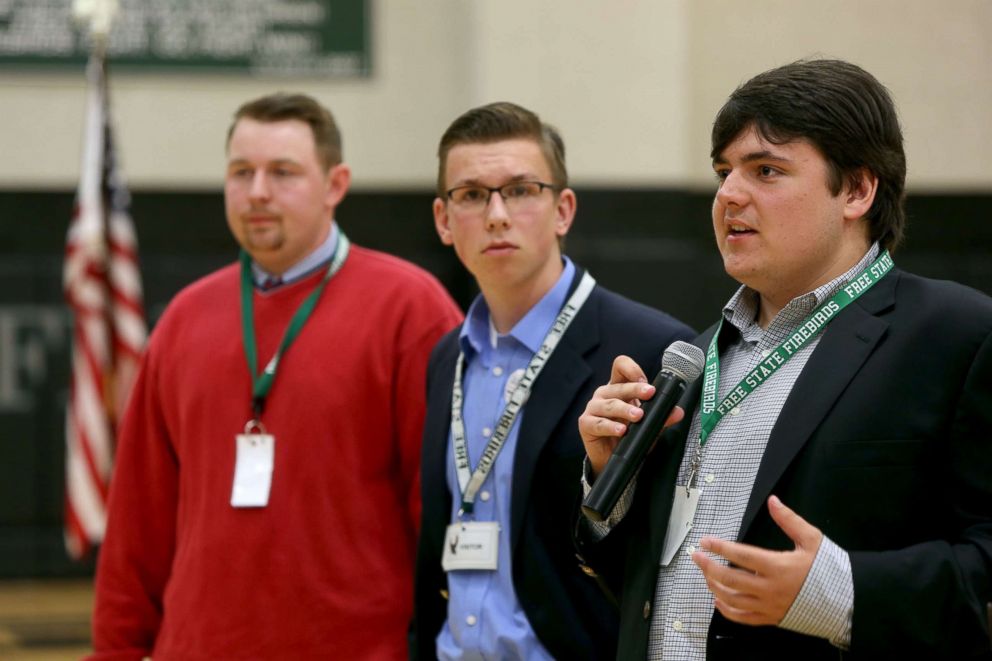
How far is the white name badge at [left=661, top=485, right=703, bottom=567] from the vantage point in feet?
6.95

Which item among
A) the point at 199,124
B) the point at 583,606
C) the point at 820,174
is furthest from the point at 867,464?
the point at 199,124

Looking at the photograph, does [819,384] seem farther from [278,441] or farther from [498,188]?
[278,441]

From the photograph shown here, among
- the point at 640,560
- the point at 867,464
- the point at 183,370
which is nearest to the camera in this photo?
the point at 867,464

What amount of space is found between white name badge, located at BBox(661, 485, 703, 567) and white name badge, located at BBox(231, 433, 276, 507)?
57.2 inches

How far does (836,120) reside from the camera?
2035 mm

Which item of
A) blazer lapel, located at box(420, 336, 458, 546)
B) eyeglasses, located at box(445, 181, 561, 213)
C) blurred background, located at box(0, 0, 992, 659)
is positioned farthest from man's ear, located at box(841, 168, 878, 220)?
blurred background, located at box(0, 0, 992, 659)

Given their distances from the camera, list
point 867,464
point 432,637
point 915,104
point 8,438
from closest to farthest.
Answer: point 867,464 < point 432,637 < point 8,438 < point 915,104

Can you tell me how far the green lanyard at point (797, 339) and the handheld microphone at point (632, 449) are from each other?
0.25ft

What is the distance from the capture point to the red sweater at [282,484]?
3273 millimetres

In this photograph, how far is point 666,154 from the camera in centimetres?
958

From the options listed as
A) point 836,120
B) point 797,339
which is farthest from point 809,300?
point 836,120

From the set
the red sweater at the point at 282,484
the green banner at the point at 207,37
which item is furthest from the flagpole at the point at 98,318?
the red sweater at the point at 282,484

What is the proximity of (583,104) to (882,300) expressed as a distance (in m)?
7.65

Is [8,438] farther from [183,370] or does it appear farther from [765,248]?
[765,248]
